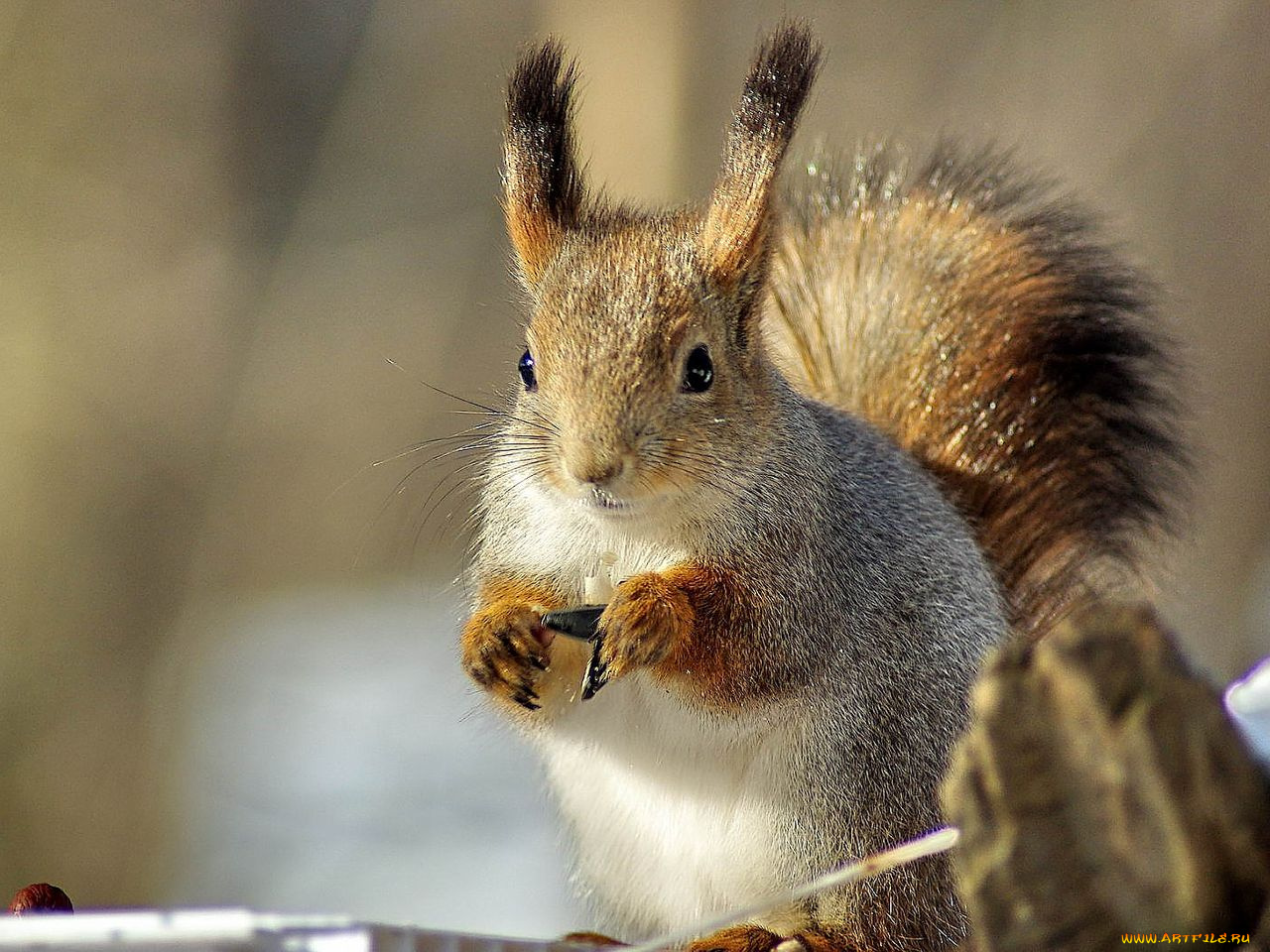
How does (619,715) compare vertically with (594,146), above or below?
below

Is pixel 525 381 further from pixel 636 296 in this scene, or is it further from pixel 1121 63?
pixel 1121 63

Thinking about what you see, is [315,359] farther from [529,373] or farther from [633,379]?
[633,379]

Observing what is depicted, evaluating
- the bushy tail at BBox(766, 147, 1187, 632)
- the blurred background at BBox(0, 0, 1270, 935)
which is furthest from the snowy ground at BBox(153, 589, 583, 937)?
the bushy tail at BBox(766, 147, 1187, 632)

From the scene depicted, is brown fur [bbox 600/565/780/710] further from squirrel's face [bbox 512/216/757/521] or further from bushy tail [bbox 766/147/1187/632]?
bushy tail [bbox 766/147/1187/632]

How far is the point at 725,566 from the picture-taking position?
111cm

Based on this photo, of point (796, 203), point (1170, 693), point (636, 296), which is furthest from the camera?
point (796, 203)

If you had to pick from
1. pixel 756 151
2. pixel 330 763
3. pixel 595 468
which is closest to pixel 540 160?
pixel 756 151

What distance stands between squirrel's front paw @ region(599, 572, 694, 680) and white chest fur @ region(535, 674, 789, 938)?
82 millimetres

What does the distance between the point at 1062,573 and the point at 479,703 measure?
22.0 inches

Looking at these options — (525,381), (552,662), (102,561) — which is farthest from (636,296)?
(102,561)

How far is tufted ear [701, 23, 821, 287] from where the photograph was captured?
1157 millimetres

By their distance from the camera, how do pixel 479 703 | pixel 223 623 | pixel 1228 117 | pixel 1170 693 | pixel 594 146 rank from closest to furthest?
pixel 1170 693 < pixel 479 703 < pixel 1228 117 < pixel 594 146 < pixel 223 623

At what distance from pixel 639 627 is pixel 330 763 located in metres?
1.76

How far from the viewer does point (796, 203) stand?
1.66 metres
